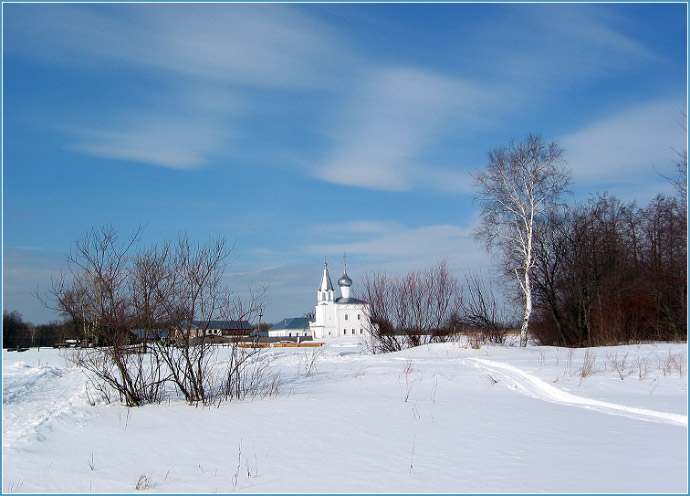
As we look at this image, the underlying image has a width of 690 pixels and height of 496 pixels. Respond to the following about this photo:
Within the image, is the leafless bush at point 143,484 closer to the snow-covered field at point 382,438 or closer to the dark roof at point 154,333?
the snow-covered field at point 382,438

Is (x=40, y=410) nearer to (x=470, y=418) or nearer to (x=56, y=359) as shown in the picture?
(x=470, y=418)

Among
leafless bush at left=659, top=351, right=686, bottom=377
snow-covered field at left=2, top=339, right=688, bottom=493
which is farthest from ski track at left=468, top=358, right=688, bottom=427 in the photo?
leafless bush at left=659, top=351, right=686, bottom=377

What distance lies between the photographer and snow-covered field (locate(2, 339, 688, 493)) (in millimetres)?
5891

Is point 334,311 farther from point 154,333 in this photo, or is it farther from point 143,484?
point 143,484

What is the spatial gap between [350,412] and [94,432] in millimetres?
4122

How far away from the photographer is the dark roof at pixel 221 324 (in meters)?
11.6

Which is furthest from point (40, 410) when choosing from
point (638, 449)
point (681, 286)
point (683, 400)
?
point (681, 286)

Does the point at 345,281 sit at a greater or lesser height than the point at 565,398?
greater

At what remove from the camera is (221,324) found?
11852 mm

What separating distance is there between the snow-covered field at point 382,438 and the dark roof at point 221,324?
152 cm

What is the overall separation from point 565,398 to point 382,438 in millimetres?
5019

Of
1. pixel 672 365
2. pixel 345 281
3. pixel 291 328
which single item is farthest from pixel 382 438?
pixel 291 328

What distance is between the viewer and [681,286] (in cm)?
2373

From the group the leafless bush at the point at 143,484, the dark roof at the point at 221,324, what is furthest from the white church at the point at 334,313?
the leafless bush at the point at 143,484
